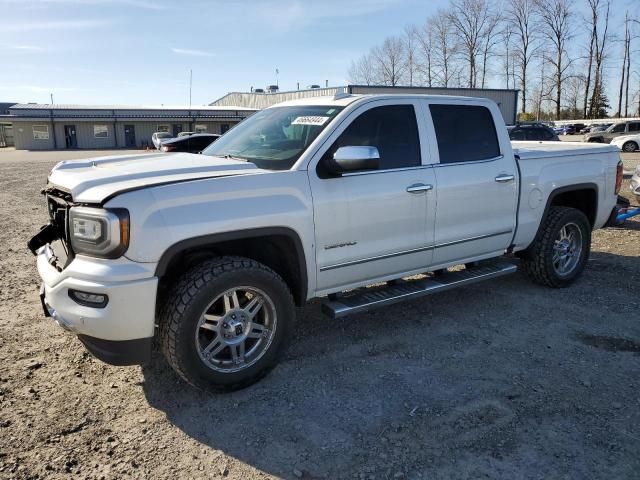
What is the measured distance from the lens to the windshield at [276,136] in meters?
3.99

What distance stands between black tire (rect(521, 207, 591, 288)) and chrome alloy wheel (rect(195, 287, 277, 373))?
3.26 metres

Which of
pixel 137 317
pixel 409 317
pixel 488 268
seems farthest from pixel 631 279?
pixel 137 317

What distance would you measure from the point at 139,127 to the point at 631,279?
50.2 meters

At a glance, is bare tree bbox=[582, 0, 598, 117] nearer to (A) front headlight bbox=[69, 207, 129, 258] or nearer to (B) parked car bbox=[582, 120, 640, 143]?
(B) parked car bbox=[582, 120, 640, 143]

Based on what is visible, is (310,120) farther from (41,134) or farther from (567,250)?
(41,134)

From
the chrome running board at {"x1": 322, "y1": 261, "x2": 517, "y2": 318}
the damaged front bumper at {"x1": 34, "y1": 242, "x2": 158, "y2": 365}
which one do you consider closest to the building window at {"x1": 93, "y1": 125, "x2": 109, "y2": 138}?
the chrome running board at {"x1": 322, "y1": 261, "x2": 517, "y2": 318}

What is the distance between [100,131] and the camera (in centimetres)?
4941

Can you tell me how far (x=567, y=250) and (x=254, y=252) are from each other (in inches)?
149

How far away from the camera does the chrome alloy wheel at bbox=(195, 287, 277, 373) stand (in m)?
3.51

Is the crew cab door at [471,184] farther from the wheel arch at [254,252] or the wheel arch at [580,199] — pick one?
the wheel arch at [254,252]

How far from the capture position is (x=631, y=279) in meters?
6.09

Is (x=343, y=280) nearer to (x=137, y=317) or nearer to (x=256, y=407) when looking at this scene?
(x=256, y=407)

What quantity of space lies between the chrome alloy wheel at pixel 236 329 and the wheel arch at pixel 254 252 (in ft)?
1.08

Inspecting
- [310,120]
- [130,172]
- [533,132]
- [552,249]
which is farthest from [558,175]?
[533,132]
